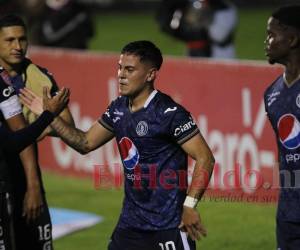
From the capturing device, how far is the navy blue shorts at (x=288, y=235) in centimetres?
763

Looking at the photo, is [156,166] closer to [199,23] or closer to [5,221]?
[5,221]

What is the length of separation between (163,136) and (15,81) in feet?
5.07

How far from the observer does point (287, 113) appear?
773 cm

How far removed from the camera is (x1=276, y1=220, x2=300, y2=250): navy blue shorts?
7.63 metres

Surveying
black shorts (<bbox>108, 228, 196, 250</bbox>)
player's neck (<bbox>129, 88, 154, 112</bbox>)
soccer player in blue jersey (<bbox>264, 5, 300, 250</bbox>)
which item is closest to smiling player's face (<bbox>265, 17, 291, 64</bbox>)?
soccer player in blue jersey (<bbox>264, 5, 300, 250</bbox>)

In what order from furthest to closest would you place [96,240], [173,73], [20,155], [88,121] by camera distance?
[88,121]
[173,73]
[96,240]
[20,155]

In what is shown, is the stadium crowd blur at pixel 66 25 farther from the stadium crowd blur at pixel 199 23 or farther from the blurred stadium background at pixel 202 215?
the stadium crowd blur at pixel 199 23

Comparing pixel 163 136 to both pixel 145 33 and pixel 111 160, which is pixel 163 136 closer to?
pixel 111 160

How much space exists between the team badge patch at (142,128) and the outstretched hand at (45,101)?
0.56 meters

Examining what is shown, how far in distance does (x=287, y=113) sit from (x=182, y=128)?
84 centimetres

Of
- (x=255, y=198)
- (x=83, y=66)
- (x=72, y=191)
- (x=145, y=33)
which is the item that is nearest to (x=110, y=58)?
(x=83, y=66)

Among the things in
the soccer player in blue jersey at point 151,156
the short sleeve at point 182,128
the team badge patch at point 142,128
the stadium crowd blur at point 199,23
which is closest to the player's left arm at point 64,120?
the soccer player in blue jersey at point 151,156

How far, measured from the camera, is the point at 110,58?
1463 centimetres

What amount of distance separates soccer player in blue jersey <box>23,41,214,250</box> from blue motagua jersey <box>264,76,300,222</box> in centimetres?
61
